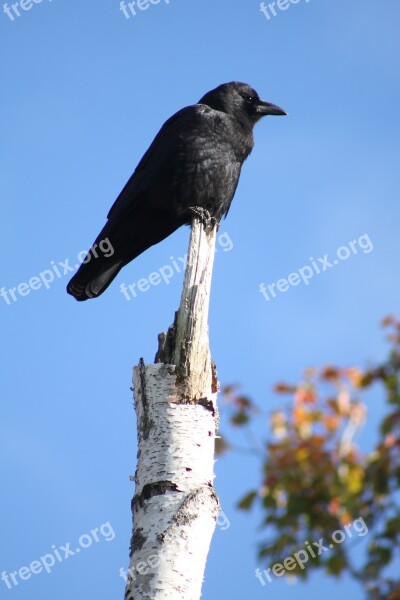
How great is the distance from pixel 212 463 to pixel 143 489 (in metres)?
0.36

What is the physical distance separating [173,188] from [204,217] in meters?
0.57

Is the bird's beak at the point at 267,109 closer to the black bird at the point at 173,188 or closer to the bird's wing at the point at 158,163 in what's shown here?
the black bird at the point at 173,188

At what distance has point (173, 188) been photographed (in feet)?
20.7

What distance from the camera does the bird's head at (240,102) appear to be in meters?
7.03

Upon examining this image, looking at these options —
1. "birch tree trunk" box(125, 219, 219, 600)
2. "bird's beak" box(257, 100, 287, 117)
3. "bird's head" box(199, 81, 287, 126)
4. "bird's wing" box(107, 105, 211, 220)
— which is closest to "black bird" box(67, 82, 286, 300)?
"bird's wing" box(107, 105, 211, 220)

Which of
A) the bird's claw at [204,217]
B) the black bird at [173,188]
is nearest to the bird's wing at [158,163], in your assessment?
the black bird at [173,188]

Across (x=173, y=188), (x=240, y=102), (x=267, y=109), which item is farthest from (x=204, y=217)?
(x=267, y=109)

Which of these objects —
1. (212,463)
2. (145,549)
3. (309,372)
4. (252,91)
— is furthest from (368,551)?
(252,91)

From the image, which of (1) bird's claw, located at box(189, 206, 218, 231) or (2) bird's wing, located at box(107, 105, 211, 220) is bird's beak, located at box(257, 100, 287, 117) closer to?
(2) bird's wing, located at box(107, 105, 211, 220)

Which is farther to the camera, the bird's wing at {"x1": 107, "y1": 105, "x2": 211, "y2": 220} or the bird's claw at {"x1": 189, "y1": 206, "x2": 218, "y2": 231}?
the bird's wing at {"x1": 107, "y1": 105, "x2": 211, "y2": 220}

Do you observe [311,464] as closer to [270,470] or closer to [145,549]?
[270,470]

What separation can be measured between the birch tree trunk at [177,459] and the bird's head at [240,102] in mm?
2759

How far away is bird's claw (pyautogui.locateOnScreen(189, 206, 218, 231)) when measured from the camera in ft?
17.5

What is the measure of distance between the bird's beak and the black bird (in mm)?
477
